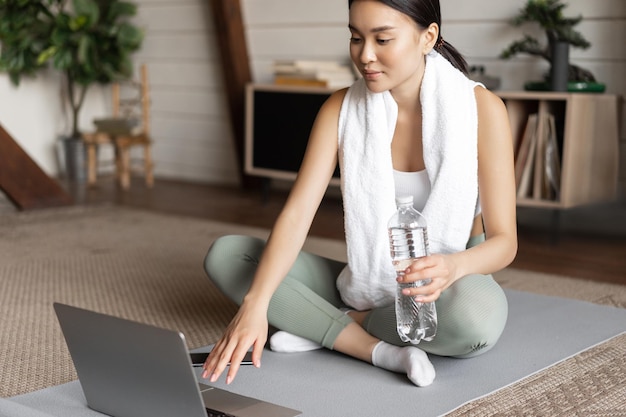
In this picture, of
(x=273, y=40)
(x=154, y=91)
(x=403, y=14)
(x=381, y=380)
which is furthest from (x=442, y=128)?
(x=154, y=91)

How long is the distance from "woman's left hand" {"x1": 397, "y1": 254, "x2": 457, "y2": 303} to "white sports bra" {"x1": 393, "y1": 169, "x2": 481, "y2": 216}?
1.05ft

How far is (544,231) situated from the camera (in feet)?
11.4

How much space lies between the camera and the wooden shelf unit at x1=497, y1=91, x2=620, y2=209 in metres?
3.13

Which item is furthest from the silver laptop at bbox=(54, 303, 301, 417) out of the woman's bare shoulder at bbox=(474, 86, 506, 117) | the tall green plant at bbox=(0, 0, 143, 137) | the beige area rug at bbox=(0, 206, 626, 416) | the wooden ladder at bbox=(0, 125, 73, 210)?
the tall green plant at bbox=(0, 0, 143, 137)

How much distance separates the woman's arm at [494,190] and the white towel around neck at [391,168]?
0.07 feet

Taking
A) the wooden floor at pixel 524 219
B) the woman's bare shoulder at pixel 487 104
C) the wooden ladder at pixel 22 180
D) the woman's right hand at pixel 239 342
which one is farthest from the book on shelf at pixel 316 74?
the woman's right hand at pixel 239 342

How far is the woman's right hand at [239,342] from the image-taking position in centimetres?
144

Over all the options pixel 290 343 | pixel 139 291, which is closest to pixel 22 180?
pixel 139 291

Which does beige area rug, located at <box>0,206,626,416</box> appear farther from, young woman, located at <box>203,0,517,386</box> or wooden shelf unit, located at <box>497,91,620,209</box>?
wooden shelf unit, located at <box>497,91,620,209</box>

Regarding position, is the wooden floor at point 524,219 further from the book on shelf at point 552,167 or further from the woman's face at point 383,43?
the woman's face at point 383,43

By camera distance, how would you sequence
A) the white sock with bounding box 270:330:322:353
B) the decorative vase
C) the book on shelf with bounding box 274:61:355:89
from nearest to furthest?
the white sock with bounding box 270:330:322:353 < the decorative vase < the book on shelf with bounding box 274:61:355:89

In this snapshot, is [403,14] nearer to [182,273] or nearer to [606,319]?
[606,319]

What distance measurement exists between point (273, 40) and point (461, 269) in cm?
310

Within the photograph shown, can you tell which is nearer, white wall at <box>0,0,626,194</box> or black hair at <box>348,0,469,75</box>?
black hair at <box>348,0,469,75</box>
